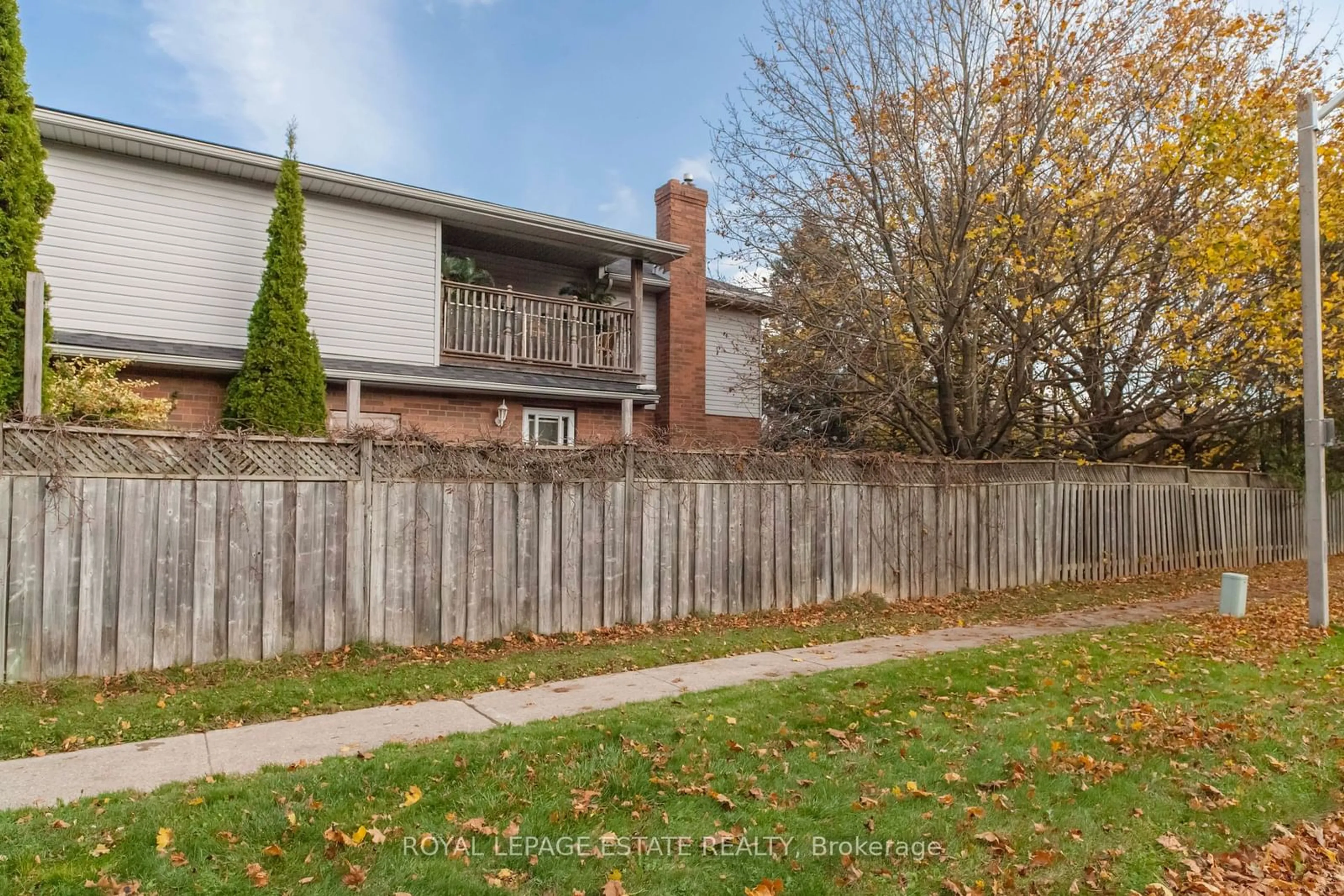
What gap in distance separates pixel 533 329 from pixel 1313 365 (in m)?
10.9

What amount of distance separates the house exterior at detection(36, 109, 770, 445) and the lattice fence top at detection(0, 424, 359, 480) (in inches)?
37.1

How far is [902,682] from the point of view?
6.84 metres

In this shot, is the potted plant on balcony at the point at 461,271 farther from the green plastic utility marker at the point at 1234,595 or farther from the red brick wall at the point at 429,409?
the green plastic utility marker at the point at 1234,595

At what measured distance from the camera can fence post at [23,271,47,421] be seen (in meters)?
7.31

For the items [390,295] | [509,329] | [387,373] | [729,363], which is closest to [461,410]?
[387,373]

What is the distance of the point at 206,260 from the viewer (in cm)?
1167

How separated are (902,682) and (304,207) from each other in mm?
10377

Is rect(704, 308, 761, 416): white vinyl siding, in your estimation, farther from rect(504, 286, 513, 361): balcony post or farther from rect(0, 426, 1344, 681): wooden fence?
rect(0, 426, 1344, 681): wooden fence

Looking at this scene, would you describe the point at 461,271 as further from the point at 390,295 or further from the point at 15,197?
the point at 15,197

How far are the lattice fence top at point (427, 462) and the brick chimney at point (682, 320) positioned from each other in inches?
230

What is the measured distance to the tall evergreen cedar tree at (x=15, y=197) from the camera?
760 cm

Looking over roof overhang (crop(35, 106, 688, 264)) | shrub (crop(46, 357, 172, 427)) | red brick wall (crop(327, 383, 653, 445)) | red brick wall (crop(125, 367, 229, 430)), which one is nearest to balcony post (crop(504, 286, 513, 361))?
red brick wall (crop(327, 383, 653, 445))

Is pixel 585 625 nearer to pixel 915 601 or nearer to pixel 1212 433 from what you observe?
pixel 915 601

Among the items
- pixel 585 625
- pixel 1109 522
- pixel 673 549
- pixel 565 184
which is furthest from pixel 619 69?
pixel 1109 522
